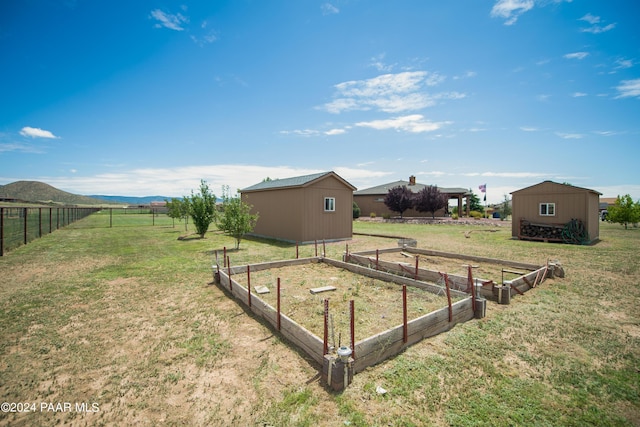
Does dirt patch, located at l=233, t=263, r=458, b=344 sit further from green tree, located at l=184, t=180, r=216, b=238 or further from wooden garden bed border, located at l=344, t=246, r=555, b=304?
green tree, located at l=184, t=180, r=216, b=238

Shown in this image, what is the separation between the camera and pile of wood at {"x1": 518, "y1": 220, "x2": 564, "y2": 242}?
16.7 meters

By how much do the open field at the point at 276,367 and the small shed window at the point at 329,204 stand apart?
34.4 feet

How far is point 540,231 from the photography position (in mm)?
17312

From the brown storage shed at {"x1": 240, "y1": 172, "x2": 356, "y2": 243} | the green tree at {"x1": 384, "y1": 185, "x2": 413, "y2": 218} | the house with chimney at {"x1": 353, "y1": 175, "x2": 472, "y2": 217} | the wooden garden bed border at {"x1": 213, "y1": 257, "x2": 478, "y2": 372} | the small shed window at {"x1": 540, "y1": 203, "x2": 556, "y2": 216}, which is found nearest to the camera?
the wooden garden bed border at {"x1": 213, "y1": 257, "x2": 478, "y2": 372}

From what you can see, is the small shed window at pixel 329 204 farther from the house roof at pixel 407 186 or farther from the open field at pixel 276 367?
the house roof at pixel 407 186

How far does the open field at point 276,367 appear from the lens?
320cm

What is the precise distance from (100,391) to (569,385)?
5.78 m

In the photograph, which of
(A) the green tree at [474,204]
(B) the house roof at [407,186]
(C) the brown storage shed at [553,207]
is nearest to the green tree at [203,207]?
(C) the brown storage shed at [553,207]

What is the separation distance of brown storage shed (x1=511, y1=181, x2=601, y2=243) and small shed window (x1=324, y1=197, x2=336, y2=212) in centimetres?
1113

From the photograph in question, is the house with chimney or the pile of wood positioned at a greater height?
the house with chimney

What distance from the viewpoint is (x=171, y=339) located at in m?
4.86

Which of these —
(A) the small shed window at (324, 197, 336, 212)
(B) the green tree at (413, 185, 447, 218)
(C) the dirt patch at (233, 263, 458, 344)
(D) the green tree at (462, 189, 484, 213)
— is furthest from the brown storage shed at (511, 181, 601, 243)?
(D) the green tree at (462, 189, 484, 213)

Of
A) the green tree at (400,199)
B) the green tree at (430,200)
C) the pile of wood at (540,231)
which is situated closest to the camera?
the pile of wood at (540,231)

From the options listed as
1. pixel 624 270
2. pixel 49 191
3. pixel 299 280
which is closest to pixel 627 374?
pixel 299 280
